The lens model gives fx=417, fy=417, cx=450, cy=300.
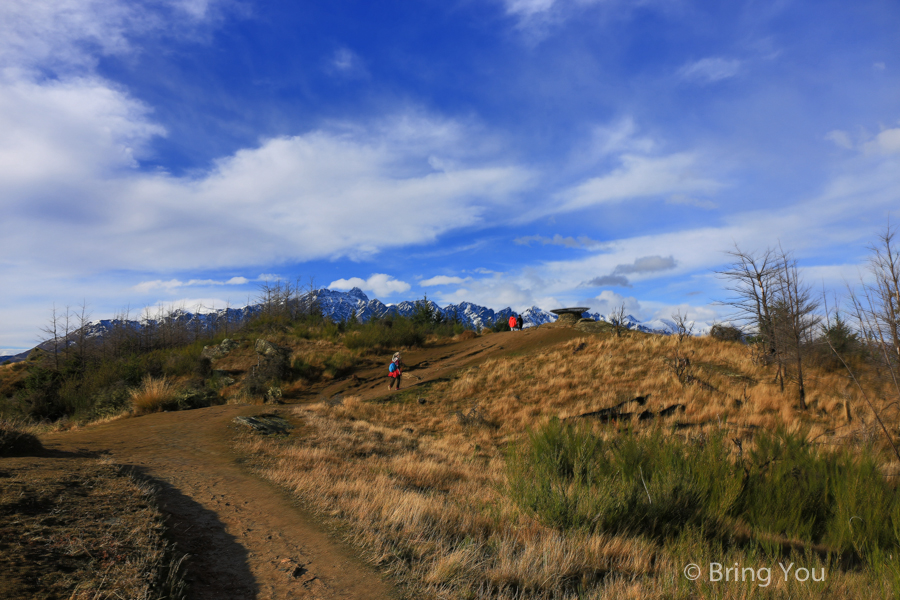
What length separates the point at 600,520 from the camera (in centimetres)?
491

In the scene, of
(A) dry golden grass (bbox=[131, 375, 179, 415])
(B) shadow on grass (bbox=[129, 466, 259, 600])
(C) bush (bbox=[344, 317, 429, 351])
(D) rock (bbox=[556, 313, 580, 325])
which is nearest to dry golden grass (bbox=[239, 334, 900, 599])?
(B) shadow on grass (bbox=[129, 466, 259, 600])

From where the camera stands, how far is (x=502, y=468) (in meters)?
9.62

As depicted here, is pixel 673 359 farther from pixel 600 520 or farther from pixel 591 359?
pixel 600 520

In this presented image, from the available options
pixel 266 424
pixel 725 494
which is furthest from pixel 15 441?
pixel 725 494

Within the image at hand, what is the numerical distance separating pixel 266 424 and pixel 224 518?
7157 mm

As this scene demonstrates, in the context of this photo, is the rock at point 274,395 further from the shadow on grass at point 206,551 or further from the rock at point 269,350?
the shadow on grass at point 206,551

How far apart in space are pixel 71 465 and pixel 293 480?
3280 mm

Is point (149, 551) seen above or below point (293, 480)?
above

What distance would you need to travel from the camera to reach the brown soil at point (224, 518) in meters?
3.71

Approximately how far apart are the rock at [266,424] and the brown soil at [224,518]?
48 centimetres

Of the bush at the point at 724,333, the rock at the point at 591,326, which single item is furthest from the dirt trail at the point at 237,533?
the bush at the point at 724,333

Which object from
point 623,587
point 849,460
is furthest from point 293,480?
point 849,460

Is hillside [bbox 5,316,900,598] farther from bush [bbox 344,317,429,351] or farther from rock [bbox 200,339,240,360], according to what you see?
rock [bbox 200,339,240,360]

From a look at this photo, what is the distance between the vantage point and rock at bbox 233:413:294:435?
11328mm
